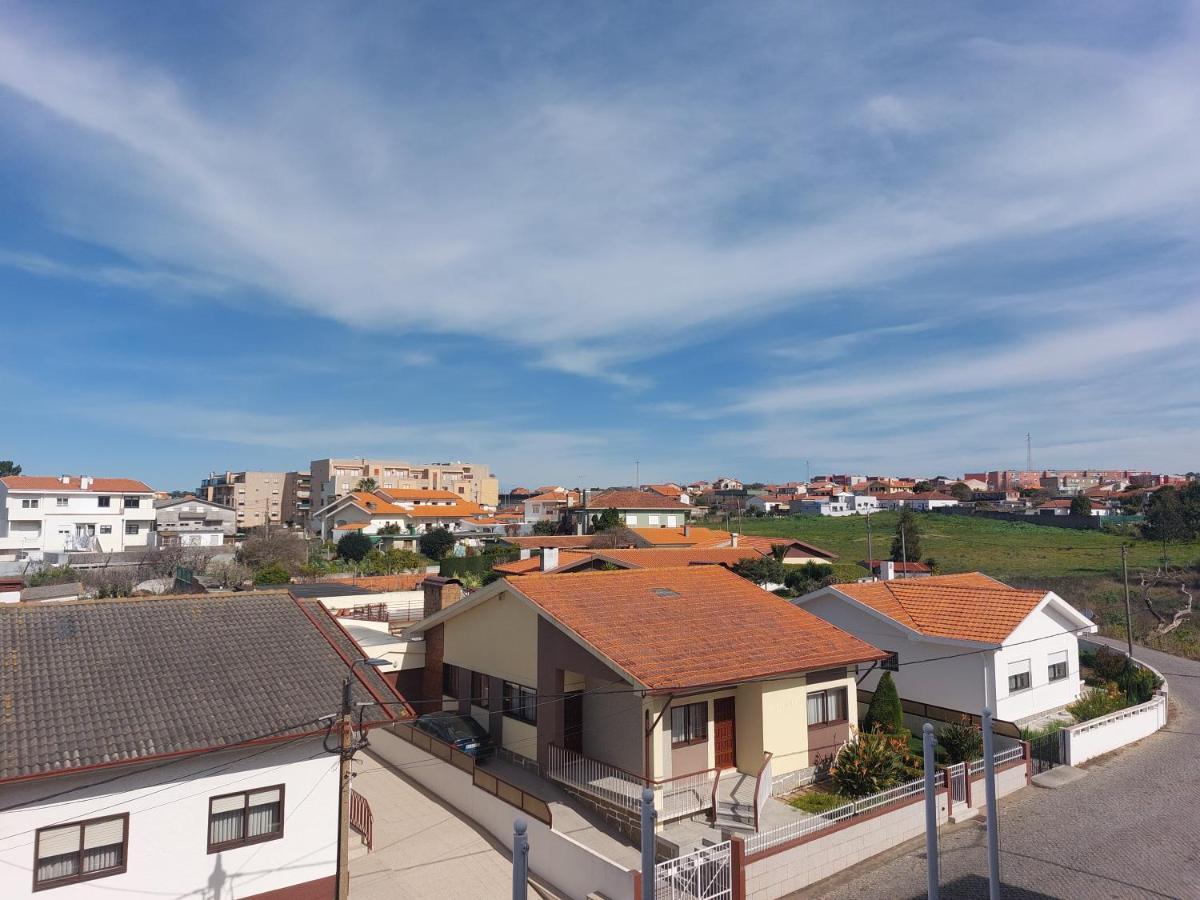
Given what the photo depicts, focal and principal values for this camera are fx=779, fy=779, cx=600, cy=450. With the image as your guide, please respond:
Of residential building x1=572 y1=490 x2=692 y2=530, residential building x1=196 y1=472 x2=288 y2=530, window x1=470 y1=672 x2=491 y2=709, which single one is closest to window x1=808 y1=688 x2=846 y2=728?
window x1=470 y1=672 x2=491 y2=709

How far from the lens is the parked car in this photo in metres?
20.3

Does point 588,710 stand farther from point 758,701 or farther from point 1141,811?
point 1141,811

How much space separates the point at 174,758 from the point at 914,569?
152 feet

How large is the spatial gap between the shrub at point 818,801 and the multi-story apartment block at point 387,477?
10007cm

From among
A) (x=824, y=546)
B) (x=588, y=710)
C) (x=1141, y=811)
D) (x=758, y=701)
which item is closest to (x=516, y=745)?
(x=588, y=710)

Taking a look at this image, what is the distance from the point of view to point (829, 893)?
43.9 ft

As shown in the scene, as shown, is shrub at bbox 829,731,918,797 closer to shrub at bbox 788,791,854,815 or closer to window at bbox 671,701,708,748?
shrub at bbox 788,791,854,815

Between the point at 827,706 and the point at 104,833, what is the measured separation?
15.2 m

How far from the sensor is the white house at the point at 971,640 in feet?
72.5

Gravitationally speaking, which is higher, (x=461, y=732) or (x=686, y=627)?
(x=686, y=627)

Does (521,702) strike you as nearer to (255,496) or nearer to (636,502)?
(636,502)

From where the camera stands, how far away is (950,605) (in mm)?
24625

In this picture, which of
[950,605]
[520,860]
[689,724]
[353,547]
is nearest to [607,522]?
[353,547]

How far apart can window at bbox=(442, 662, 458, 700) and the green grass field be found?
129ft
